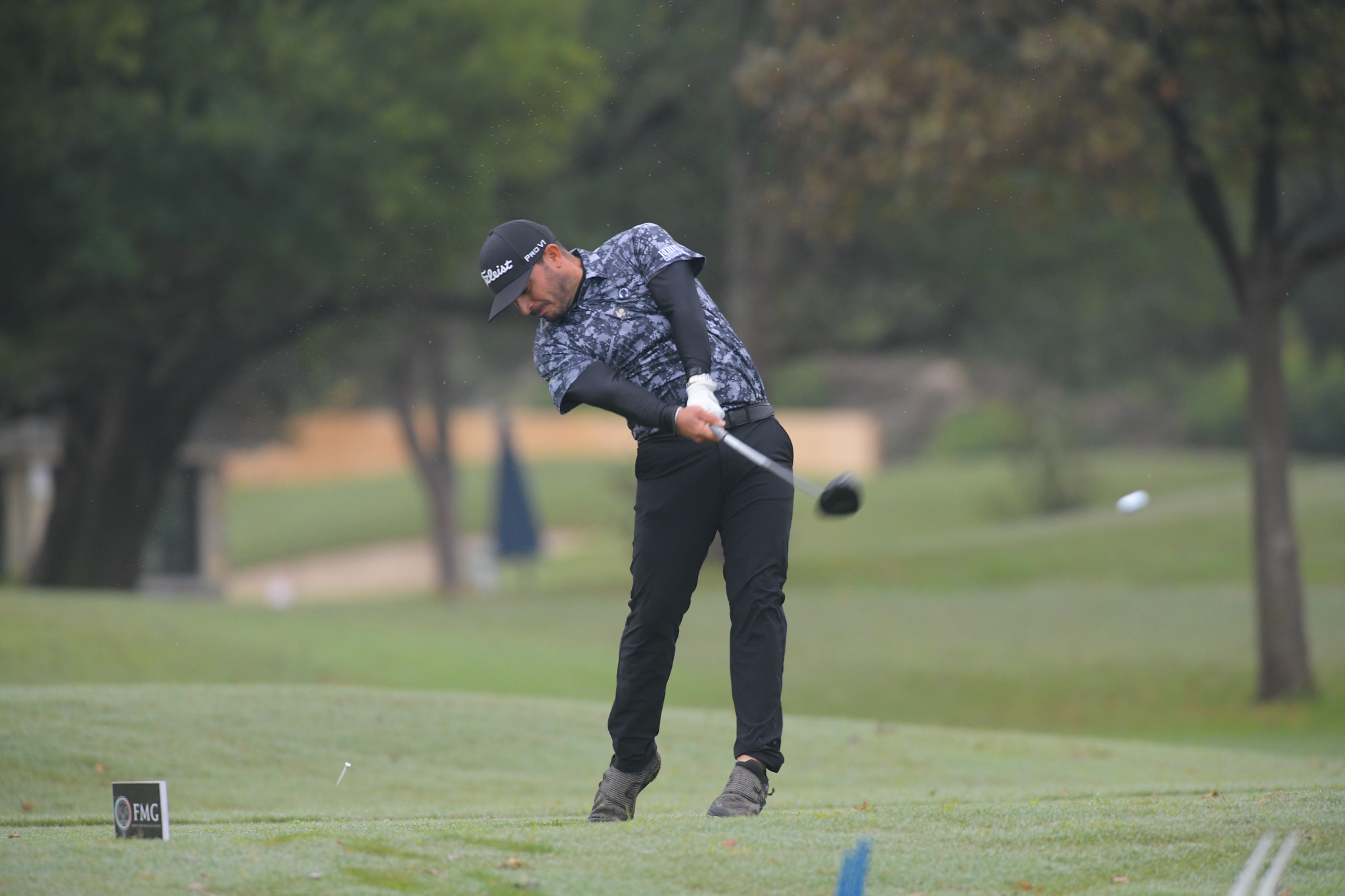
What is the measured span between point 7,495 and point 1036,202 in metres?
29.9

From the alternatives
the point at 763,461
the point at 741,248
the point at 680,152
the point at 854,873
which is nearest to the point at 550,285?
the point at 763,461

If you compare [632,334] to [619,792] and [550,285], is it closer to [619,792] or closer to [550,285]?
[550,285]

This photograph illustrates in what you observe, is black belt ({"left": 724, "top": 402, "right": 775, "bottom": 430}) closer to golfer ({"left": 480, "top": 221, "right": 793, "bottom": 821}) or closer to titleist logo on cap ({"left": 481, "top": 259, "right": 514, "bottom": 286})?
golfer ({"left": 480, "top": 221, "right": 793, "bottom": 821})

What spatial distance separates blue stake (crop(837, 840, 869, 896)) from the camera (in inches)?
168

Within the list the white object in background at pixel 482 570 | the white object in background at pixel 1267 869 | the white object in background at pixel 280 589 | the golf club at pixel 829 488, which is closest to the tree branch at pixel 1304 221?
the golf club at pixel 829 488

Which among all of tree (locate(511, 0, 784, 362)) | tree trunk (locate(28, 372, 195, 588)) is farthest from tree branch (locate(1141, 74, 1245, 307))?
tree trunk (locate(28, 372, 195, 588))

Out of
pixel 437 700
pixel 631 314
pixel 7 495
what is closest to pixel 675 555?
pixel 631 314

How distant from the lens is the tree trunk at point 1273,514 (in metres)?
15.3

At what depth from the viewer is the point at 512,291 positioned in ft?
18.3

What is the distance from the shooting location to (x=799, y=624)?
21.1 m

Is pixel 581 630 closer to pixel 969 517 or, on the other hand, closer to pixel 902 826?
pixel 902 826

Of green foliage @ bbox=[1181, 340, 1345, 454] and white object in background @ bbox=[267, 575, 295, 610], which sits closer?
white object in background @ bbox=[267, 575, 295, 610]

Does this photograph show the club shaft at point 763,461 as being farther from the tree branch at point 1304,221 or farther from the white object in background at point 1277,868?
the tree branch at point 1304,221

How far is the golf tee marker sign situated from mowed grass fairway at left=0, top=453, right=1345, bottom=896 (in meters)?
0.11
